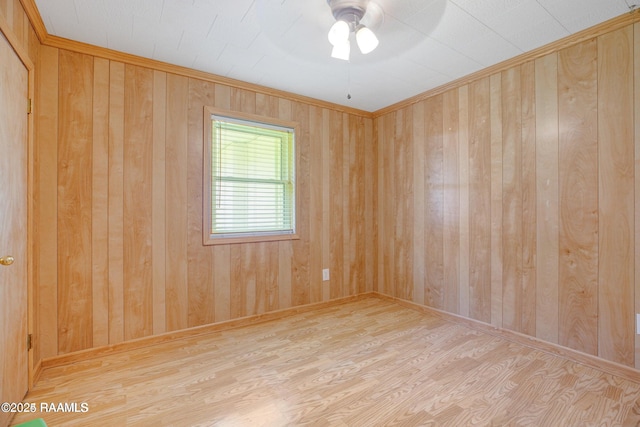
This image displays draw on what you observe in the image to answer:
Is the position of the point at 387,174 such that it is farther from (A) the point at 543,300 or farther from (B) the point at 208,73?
(B) the point at 208,73

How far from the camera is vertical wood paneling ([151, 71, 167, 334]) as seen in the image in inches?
99.7

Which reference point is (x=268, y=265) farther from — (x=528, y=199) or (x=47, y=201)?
(x=528, y=199)

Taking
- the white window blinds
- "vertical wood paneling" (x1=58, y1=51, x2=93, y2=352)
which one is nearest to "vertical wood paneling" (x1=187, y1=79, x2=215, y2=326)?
the white window blinds

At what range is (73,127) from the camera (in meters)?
2.23

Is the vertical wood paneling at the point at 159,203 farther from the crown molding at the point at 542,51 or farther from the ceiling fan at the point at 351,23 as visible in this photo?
the crown molding at the point at 542,51

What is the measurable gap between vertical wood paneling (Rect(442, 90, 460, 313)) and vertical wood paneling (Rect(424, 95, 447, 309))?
0.12 feet

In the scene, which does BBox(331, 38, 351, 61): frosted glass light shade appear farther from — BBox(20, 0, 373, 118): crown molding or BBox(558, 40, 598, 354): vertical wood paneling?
BBox(558, 40, 598, 354): vertical wood paneling

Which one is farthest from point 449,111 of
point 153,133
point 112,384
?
point 112,384

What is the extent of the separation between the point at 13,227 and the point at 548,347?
12.2ft

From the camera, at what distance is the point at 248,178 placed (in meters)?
3.00

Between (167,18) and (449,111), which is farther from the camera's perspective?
(449,111)

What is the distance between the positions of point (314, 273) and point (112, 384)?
2.02 m

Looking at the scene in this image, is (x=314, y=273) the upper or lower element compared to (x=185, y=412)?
upper

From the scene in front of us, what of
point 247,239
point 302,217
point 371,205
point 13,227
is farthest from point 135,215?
point 371,205
